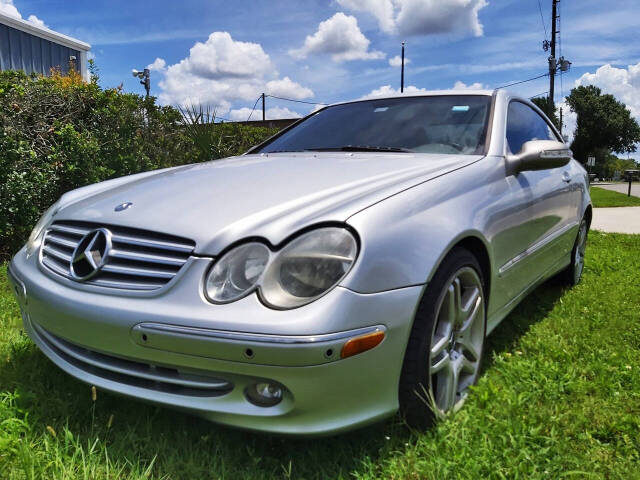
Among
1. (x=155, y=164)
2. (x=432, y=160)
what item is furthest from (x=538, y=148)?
(x=155, y=164)

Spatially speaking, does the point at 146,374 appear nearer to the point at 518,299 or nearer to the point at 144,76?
the point at 518,299

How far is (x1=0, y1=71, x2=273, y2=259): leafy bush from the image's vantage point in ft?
15.5

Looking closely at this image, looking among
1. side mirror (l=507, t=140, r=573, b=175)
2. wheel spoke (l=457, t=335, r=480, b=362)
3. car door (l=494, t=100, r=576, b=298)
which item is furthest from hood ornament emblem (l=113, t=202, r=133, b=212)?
side mirror (l=507, t=140, r=573, b=175)

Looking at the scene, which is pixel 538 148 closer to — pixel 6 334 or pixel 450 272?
pixel 450 272

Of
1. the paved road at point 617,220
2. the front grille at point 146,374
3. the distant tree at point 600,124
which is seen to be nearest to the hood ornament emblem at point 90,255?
the front grille at point 146,374

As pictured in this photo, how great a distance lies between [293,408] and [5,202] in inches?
158

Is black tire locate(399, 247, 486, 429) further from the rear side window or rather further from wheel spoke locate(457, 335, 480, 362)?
the rear side window

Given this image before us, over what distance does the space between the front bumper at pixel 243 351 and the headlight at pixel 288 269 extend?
44mm

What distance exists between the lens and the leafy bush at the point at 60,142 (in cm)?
471

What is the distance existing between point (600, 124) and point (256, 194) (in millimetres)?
54491

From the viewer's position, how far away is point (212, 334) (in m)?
1.56

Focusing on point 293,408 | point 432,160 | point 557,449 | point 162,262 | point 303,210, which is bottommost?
point 557,449

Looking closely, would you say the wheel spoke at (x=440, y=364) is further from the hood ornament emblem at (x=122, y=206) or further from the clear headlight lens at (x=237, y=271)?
the hood ornament emblem at (x=122, y=206)

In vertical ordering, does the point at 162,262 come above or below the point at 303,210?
below
